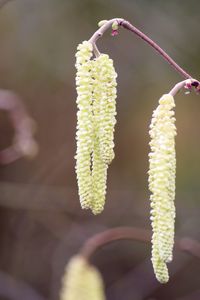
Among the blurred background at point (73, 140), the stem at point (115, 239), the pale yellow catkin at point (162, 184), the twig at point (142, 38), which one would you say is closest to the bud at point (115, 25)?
the twig at point (142, 38)

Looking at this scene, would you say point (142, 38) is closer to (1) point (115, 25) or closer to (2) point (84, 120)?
(1) point (115, 25)

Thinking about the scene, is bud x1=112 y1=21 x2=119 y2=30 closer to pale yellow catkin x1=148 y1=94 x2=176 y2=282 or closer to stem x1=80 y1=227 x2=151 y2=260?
pale yellow catkin x1=148 y1=94 x2=176 y2=282

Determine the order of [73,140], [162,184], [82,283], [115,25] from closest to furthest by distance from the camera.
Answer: [162,184]
[115,25]
[82,283]
[73,140]

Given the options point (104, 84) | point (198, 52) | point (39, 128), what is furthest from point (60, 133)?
point (104, 84)

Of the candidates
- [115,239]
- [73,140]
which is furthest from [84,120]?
[73,140]

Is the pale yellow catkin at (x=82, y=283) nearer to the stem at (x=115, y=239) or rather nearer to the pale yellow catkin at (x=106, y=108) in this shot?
the stem at (x=115, y=239)
